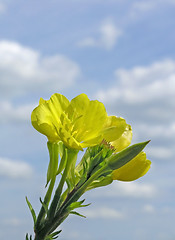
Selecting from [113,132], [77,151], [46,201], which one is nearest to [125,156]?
[113,132]

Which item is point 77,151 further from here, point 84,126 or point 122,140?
point 122,140

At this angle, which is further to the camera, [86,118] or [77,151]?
[86,118]

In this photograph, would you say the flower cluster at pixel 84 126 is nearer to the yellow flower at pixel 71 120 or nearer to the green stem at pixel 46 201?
the yellow flower at pixel 71 120

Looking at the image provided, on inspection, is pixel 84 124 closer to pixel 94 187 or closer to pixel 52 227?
pixel 94 187

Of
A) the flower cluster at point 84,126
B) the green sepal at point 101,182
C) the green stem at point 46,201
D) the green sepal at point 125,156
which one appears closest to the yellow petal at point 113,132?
the flower cluster at point 84,126

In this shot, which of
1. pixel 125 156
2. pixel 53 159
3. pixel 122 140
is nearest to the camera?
pixel 125 156

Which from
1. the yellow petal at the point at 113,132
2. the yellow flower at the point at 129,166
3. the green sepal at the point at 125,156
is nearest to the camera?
the green sepal at the point at 125,156
